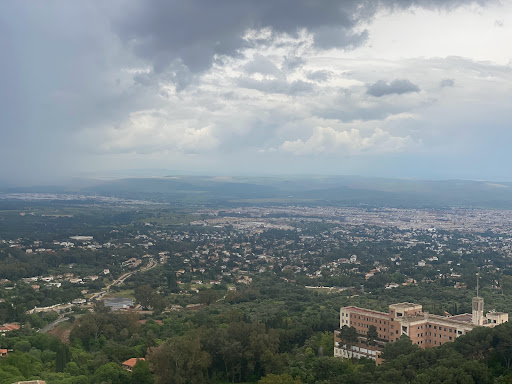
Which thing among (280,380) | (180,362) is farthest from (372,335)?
(180,362)

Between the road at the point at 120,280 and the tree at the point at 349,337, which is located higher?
the tree at the point at 349,337

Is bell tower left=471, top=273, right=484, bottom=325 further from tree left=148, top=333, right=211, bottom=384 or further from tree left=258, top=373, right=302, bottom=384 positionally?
tree left=148, top=333, right=211, bottom=384

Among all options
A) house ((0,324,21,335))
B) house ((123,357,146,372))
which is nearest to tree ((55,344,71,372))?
house ((123,357,146,372))

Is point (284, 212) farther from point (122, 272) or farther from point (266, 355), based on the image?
point (266, 355)

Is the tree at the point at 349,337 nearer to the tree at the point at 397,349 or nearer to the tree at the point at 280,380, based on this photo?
the tree at the point at 397,349

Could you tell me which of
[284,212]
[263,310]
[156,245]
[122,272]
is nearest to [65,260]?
[122,272]

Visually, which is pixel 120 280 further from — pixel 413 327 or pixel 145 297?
pixel 413 327

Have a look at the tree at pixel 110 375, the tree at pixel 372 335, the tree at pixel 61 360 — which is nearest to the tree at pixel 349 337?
the tree at pixel 372 335

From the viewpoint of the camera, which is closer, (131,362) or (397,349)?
(397,349)

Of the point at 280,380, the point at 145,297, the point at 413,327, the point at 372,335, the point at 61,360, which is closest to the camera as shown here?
the point at 280,380
